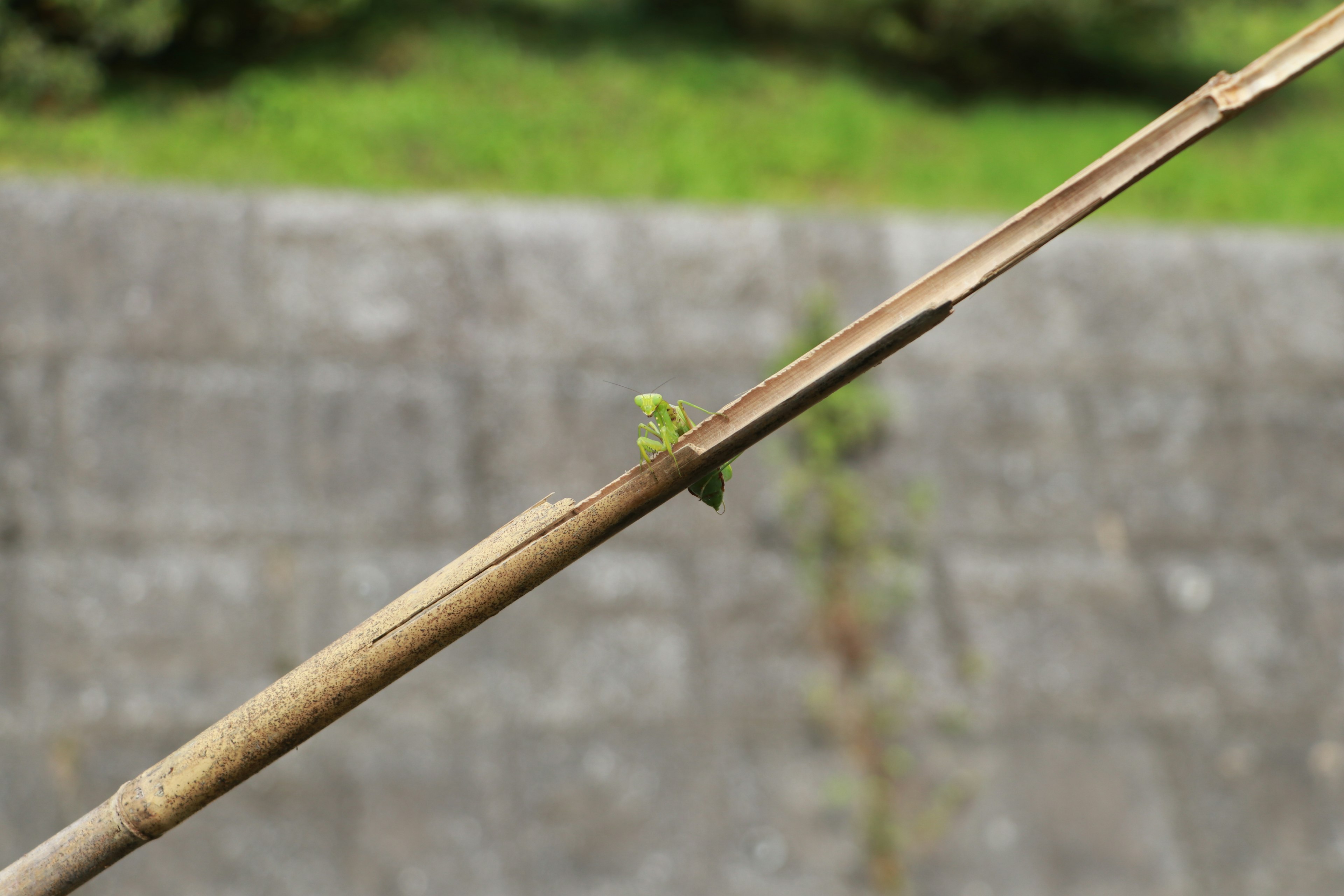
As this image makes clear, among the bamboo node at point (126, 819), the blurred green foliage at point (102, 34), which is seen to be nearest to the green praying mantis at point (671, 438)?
the bamboo node at point (126, 819)

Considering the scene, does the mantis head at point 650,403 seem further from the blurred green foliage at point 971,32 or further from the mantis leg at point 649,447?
the blurred green foliage at point 971,32

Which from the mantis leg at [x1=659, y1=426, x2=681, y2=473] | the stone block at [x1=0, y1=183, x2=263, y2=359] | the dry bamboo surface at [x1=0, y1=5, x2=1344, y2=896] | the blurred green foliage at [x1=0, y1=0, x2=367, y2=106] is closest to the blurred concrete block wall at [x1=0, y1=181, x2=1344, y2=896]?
the stone block at [x1=0, y1=183, x2=263, y2=359]

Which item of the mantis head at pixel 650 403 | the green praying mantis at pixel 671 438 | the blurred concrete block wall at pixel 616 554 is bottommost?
the blurred concrete block wall at pixel 616 554

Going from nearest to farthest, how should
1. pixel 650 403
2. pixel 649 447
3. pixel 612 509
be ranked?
pixel 612 509 → pixel 649 447 → pixel 650 403

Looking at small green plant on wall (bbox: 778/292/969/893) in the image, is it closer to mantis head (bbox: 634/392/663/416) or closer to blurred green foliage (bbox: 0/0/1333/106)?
blurred green foliage (bbox: 0/0/1333/106)

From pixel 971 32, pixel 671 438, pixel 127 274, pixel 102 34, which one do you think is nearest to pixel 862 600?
pixel 971 32

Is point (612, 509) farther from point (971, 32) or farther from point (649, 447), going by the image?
point (971, 32)
